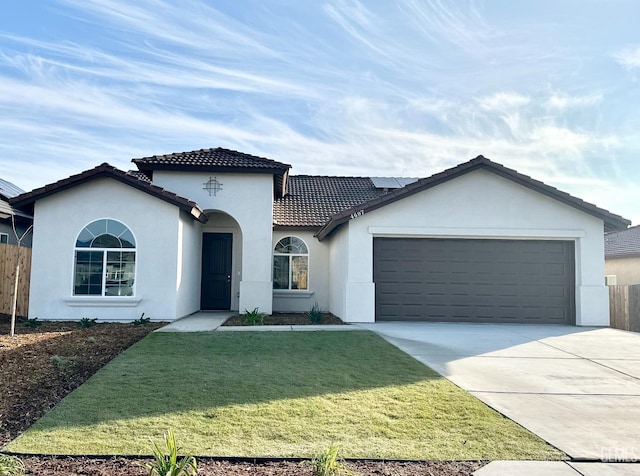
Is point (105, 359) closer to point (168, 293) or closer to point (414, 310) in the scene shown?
point (168, 293)

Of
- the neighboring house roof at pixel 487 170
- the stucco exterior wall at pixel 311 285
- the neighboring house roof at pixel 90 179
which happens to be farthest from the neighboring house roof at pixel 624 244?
the neighboring house roof at pixel 90 179

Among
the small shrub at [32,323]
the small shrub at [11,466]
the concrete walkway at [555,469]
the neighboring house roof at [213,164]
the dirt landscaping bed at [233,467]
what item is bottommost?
the dirt landscaping bed at [233,467]

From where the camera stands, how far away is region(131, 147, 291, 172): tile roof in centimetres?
1522

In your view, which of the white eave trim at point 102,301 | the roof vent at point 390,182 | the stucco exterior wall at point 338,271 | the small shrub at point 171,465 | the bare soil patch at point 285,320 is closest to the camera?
the small shrub at point 171,465

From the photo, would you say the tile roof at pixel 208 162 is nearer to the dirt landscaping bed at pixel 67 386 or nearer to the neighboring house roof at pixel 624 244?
the dirt landscaping bed at pixel 67 386

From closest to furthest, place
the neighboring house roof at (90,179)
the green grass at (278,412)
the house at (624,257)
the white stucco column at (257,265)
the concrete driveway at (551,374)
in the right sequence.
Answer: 1. the green grass at (278,412)
2. the concrete driveway at (551,374)
3. the neighboring house roof at (90,179)
4. the white stucco column at (257,265)
5. the house at (624,257)

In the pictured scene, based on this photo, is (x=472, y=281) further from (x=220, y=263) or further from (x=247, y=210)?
(x=220, y=263)

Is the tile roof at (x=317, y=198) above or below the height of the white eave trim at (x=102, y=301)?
above

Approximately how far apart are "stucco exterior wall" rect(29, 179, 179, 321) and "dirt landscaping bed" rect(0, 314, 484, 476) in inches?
29.4

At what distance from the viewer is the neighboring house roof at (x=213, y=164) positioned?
15227 mm

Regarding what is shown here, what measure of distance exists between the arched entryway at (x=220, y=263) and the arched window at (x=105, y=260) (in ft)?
14.4

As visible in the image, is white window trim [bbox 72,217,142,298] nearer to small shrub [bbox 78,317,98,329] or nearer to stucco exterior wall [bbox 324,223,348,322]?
small shrub [bbox 78,317,98,329]

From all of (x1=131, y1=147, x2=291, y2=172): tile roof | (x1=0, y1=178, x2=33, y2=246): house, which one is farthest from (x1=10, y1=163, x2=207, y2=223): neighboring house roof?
(x1=0, y1=178, x2=33, y2=246): house

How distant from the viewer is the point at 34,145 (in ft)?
64.9
